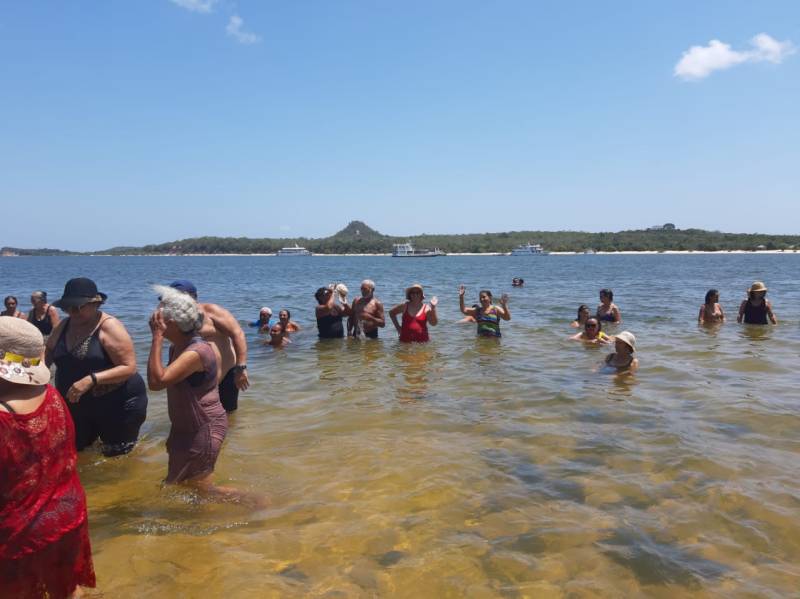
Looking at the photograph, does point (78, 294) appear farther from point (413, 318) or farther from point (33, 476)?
point (413, 318)

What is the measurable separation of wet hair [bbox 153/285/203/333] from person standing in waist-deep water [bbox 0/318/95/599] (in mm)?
1030

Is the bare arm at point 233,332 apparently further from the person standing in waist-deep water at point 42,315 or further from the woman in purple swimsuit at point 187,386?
the person standing in waist-deep water at point 42,315

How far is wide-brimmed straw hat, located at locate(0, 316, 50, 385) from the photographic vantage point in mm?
2395

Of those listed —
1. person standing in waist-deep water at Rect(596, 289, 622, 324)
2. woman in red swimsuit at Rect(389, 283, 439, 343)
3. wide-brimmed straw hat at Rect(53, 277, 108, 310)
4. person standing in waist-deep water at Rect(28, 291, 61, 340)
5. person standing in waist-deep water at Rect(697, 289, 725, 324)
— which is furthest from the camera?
person standing in waist-deep water at Rect(596, 289, 622, 324)

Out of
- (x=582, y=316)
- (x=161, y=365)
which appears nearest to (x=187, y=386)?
(x=161, y=365)

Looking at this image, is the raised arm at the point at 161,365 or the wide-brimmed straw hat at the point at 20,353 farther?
the raised arm at the point at 161,365

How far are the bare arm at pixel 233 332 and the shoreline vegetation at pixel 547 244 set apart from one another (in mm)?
130722

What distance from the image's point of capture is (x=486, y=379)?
8.69m

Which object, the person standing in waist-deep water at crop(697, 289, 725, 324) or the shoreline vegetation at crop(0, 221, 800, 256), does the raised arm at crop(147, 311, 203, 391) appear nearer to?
the person standing in waist-deep water at crop(697, 289, 725, 324)

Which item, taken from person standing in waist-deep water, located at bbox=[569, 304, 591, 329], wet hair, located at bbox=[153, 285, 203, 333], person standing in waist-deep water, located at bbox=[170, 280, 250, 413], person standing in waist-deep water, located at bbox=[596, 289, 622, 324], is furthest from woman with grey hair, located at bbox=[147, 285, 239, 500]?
person standing in waist-deep water, located at bbox=[596, 289, 622, 324]

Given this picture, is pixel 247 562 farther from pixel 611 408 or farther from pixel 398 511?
pixel 611 408

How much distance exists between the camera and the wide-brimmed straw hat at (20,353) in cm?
239

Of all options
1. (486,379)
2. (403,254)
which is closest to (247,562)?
(486,379)

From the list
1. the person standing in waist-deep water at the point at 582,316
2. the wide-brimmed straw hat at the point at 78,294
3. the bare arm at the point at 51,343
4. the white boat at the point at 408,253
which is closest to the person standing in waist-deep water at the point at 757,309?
the person standing in waist-deep water at the point at 582,316
